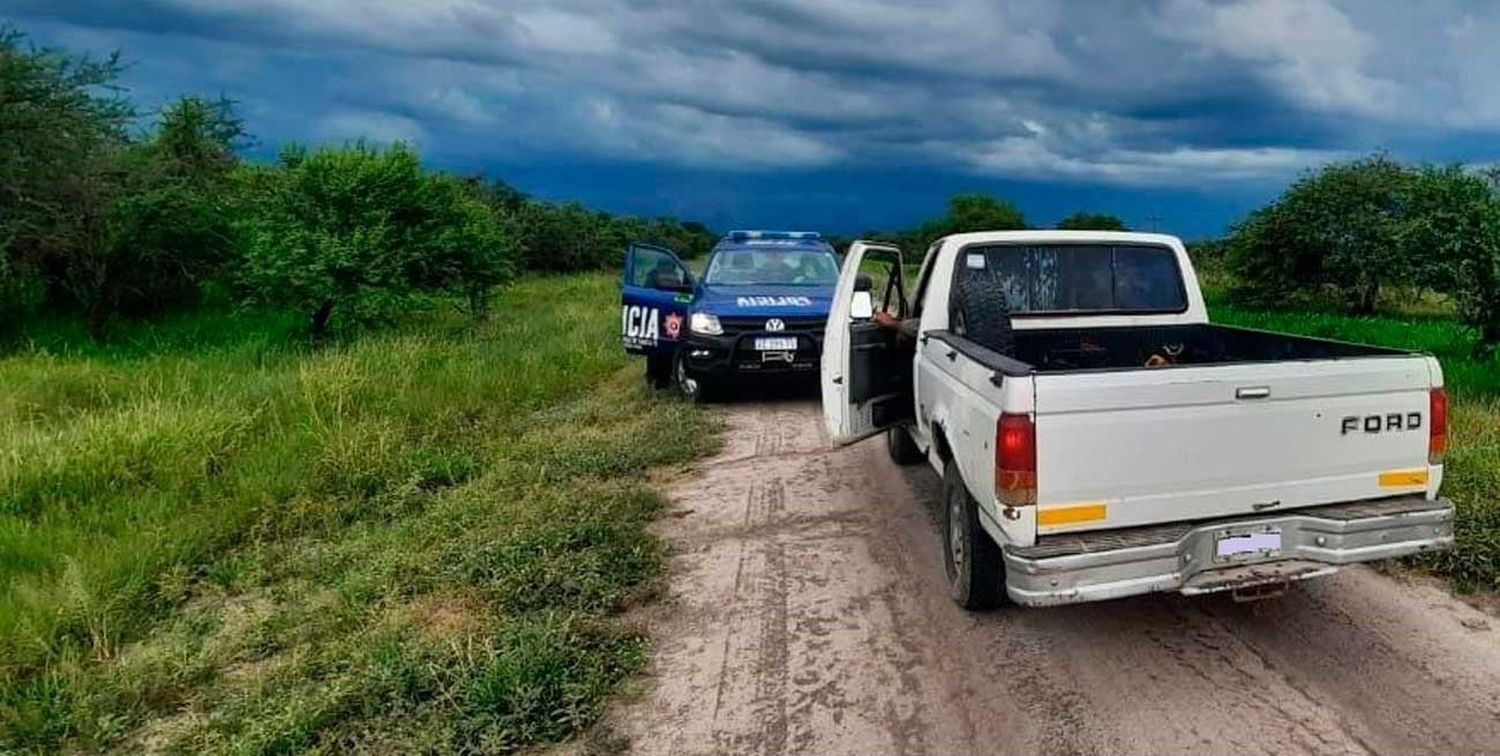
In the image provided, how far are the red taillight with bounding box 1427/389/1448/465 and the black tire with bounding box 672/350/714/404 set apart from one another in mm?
6929

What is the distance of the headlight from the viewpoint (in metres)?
9.62

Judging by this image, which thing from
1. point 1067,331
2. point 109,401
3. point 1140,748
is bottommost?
point 1140,748

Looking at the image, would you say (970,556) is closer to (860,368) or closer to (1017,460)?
(1017,460)

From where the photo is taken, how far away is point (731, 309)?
380 inches

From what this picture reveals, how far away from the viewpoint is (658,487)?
6.73 metres

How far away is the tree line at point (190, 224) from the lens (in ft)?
49.8

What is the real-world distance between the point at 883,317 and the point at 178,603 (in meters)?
4.52

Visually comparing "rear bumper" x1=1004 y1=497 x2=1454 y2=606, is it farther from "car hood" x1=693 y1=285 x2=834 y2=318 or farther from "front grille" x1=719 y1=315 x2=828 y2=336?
"front grille" x1=719 y1=315 x2=828 y2=336

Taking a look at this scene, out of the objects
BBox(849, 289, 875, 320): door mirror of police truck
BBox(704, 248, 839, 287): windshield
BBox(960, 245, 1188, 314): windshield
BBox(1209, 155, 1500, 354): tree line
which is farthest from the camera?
BBox(1209, 155, 1500, 354): tree line

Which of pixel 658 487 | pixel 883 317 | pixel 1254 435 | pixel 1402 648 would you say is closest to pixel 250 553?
pixel 658 487

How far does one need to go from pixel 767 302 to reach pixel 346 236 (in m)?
9.46

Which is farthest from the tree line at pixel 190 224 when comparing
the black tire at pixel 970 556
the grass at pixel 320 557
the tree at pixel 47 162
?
the black tire at pixel 970 556

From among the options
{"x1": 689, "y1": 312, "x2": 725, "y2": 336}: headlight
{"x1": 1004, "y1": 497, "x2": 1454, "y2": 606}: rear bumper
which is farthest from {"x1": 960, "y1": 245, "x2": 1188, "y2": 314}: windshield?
{"x1": 689, "y1": 312, "x2": 725, "y2": 336}: headlight

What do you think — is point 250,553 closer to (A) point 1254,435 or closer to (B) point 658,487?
(B) point 658,487
